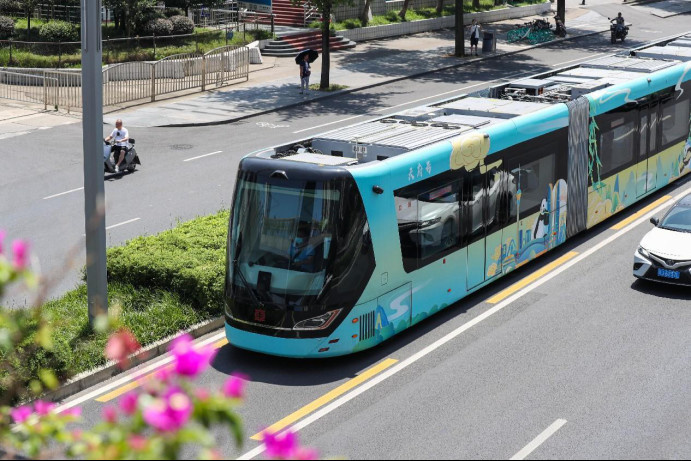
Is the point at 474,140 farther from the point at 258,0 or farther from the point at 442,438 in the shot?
the point at 258,0

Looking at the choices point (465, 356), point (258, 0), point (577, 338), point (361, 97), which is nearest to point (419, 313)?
point (465, 356)

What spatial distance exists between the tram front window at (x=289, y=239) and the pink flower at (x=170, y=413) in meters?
9.29

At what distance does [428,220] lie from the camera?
624 inches

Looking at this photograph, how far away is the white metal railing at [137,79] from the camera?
35.2 meters

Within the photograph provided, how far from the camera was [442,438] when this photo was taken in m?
12.5

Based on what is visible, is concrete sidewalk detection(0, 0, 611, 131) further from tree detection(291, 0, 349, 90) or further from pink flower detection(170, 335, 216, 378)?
pink flower detection(170, 335, 216, 378)

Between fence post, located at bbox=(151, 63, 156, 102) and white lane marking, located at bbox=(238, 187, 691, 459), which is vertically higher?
fence post, located at bbox=(151, 63, 156, 102)

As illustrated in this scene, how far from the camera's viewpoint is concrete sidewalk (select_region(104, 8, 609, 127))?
113ft

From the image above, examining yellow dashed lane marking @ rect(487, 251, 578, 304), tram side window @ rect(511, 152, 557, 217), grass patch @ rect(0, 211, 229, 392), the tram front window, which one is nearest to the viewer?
the tram front window

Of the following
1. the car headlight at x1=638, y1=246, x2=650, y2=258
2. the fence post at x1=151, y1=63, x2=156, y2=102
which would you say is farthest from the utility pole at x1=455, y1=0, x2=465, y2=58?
the car headlight at x1=638, y1=246, x2=650, y2=258

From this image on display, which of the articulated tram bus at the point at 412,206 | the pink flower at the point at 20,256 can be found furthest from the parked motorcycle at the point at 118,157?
the pink flower at the point at 20,256

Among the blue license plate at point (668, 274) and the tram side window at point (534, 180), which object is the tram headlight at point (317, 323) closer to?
the tram side window at point (534, 180)

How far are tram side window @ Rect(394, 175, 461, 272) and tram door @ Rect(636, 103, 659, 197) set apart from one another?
25.7 feet

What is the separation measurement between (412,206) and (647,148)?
950 centimetres
